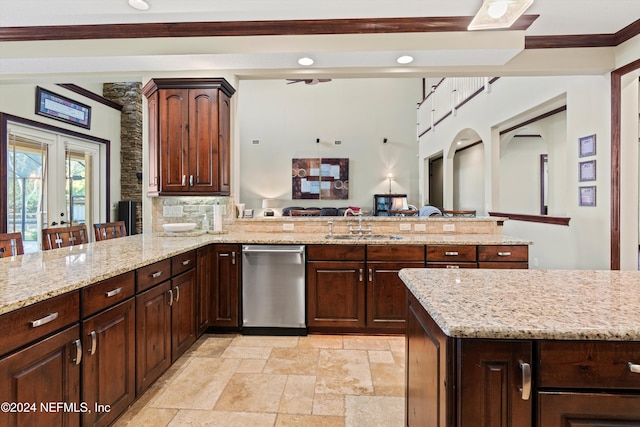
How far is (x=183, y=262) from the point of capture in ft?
8.43

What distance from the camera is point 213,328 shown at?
317 centimetres

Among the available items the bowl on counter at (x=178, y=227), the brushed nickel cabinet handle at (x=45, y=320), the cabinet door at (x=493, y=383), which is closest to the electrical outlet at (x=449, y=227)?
the bowl on counter at (x=178, y=227)

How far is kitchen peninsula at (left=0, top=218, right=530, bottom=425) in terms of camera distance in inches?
50.4

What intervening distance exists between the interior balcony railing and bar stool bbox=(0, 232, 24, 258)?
617 centimetres

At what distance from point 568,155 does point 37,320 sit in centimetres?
484

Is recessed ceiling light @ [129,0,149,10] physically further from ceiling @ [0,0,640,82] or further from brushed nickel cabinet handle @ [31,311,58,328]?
brushed nickel cabinet handle @ [31,311,58,328]

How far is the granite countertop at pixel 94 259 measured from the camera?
1350mm

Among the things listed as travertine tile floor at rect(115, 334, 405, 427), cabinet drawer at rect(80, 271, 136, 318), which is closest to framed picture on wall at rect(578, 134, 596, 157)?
travertine tile floor at rect(115, 334, 405, 427)

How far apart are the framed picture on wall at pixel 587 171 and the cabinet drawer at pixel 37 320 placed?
4467 mm

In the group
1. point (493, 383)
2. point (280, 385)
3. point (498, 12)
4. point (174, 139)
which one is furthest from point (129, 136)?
point (493, 383)

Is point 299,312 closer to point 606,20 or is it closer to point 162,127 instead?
point 162,127

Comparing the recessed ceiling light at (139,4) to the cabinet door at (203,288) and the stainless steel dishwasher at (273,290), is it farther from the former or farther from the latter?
the stainless steel dishwasher at (273,290)

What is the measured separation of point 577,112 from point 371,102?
19.5 ft

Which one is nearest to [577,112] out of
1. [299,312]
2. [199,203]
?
Result: [299,312]
